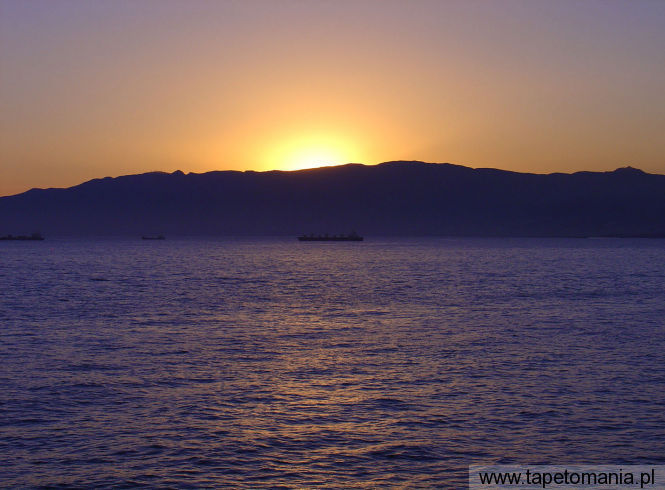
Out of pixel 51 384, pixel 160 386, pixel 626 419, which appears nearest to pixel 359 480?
pixel 626 419

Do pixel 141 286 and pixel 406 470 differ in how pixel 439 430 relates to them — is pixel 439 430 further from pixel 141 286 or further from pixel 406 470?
pixel 141 286

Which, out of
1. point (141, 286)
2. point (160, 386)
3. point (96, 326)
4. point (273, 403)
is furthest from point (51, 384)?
point (141, 286)

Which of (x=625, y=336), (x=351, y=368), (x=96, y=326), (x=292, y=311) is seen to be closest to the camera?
(x=351, y=368)

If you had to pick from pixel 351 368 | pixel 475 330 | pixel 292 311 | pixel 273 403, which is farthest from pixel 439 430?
pixel 292 311

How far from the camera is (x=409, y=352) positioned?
31.5 m

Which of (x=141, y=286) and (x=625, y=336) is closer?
(x=625, y=336)

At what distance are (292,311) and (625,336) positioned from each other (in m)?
22.3

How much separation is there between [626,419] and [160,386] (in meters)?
15.1

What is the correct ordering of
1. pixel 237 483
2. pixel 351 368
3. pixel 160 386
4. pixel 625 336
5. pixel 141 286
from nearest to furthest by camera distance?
pixel 237 483 < pixel 160 386 < pixel 351 368 < pixel 625 336 < pixel 141 286

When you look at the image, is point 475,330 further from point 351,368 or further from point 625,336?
point 351,368

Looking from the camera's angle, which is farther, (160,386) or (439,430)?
(160,386)

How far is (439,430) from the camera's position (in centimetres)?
1945

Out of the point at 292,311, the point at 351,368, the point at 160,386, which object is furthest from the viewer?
the point at 292,311

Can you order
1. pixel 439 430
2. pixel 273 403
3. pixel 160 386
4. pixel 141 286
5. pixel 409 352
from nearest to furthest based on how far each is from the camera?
pixel 439 430, pixel 273 403, pixel 160 386, pixel 409 352, pixel 141 286
